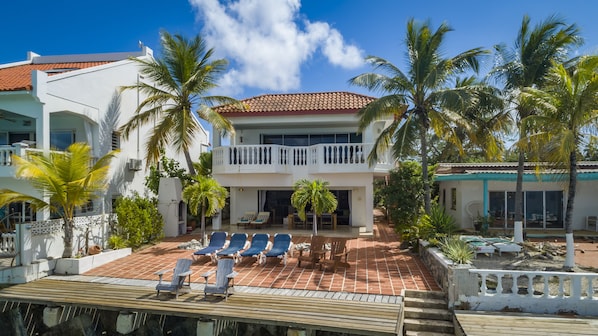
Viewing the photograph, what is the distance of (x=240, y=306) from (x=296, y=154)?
9412 mm

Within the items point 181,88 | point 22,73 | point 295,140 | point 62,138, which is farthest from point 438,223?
point 22,73

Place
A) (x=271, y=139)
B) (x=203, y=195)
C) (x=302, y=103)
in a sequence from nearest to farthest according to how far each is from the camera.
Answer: (x=203, y=195) < (x=302, y=103) < (x=271, y=139)

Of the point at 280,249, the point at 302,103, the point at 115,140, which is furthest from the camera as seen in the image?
the point at 302,103

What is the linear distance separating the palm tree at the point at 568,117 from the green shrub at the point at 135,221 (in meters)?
13.2

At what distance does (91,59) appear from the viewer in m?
18.8

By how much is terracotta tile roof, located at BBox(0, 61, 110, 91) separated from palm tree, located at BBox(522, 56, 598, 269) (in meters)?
16.4

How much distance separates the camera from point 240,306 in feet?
21.5

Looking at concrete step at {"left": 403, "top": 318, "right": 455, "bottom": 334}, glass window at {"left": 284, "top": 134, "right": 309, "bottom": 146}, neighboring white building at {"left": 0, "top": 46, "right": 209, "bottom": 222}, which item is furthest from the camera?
glass window at {"left": 284, "top": 134, "right": 309, "bottom": 146}

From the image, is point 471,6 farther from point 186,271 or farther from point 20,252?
point 20,252

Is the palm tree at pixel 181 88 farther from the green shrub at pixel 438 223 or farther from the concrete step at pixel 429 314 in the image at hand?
the concrete step at pixel 429 314

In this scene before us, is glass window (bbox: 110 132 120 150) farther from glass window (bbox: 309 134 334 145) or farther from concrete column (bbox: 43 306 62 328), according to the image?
concrete column (bbox: 43 306 62 328)

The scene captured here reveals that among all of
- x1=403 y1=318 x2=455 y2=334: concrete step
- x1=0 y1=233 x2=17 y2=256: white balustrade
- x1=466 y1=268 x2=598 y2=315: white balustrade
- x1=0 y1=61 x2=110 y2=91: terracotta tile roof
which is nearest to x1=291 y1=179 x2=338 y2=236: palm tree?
x1=403 y1=318 x2=455 y2=334: concrete step

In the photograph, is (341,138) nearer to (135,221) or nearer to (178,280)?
(135,221)

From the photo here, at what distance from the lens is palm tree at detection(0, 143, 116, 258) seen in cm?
919
